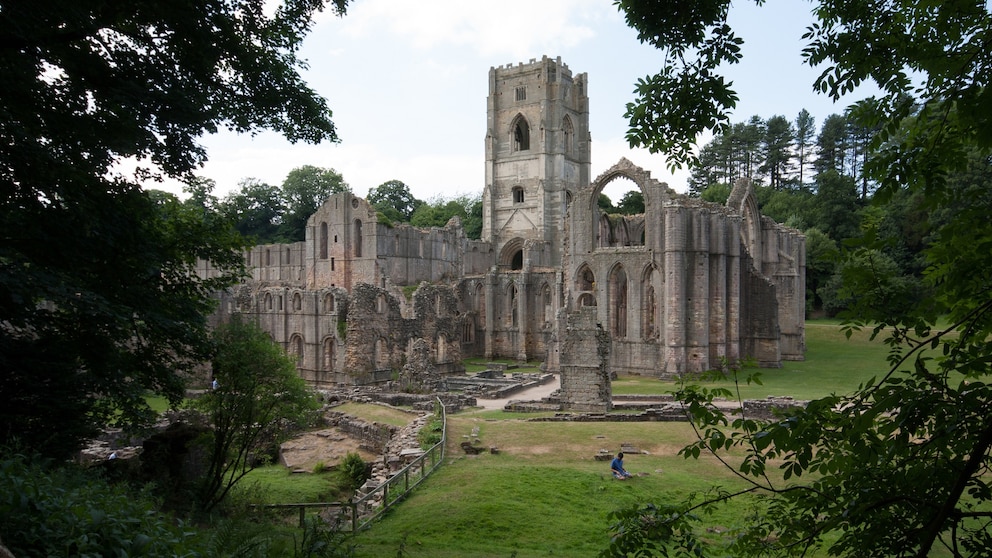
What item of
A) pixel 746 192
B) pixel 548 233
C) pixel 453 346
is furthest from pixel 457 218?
pixel 746 192

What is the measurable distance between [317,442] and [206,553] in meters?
18.1

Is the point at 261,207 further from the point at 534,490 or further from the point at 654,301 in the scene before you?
the point at 534,490

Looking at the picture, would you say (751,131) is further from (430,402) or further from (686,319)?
(430,402)

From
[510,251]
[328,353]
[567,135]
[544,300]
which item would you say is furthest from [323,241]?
[567,135]

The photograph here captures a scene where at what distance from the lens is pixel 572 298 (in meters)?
35.8

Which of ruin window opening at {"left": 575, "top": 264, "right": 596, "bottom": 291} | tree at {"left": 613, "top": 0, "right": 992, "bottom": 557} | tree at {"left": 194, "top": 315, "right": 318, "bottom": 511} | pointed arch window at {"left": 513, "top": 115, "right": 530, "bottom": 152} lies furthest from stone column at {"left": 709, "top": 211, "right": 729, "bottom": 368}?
pointed arch window at {"left": 513, "top": 115, "right": 530, "bottom": 152}

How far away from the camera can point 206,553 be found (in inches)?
216

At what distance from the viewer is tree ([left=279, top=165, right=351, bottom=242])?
246 ft

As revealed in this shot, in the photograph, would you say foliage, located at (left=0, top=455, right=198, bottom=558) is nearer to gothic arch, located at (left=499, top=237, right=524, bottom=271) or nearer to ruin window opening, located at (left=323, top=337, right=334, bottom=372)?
ruin window opening, located at (left=323, top=337, right=334, bottom=372)

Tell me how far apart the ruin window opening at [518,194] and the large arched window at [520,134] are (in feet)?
12.1

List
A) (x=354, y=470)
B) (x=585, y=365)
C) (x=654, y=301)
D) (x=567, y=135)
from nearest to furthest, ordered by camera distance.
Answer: (x=354, y=470) < (x=585, y=365) < (x=654, y=301) < (x=567, y=135)

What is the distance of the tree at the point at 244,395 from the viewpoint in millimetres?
14130

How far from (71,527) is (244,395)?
32.3 feet

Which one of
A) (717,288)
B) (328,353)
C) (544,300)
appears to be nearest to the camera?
(717,288)
